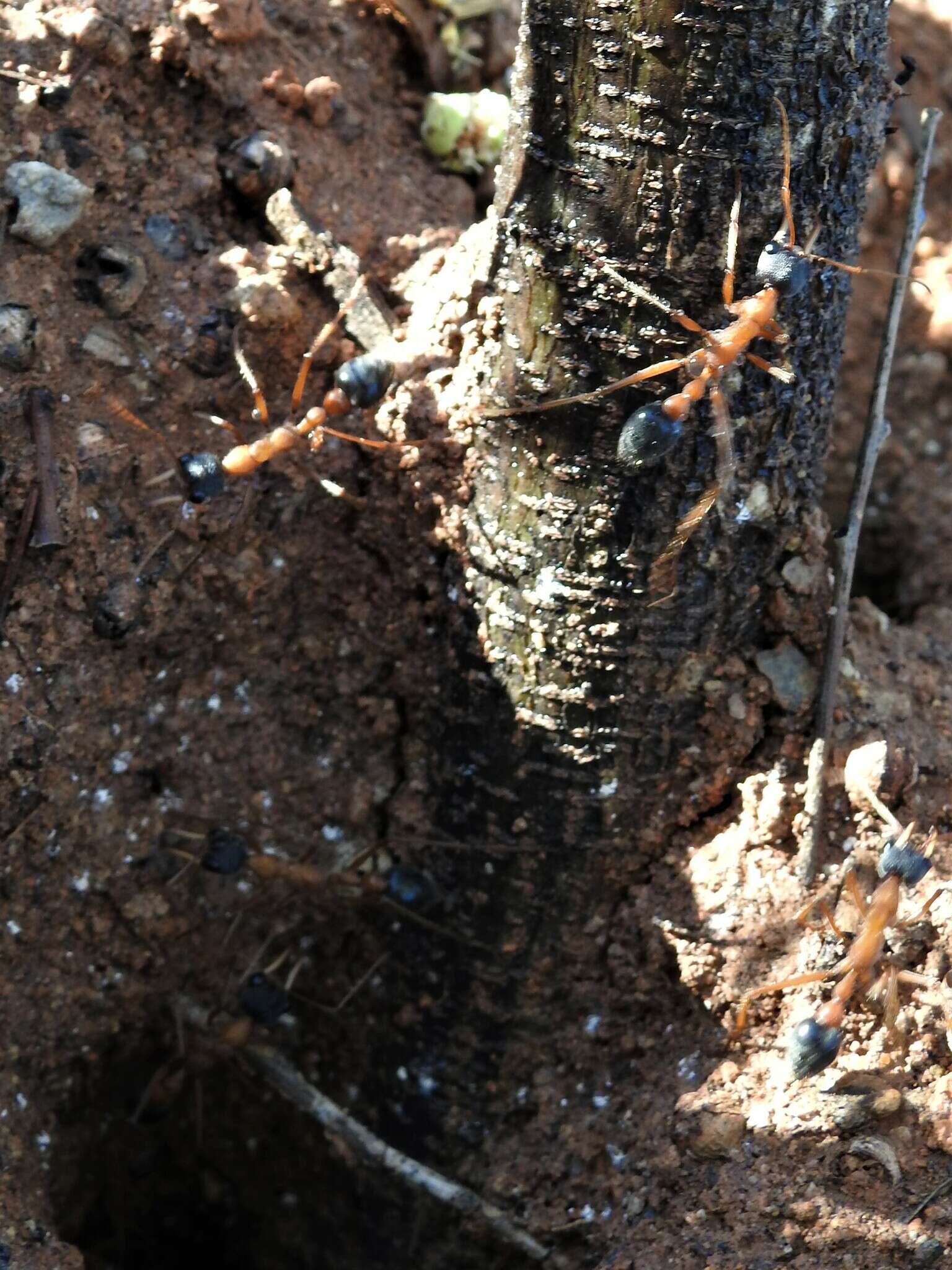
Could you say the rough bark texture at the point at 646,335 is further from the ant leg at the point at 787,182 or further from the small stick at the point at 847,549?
the small stick at the point at 847,549

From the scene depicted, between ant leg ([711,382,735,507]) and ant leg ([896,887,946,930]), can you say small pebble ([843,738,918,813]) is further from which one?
ant leg ([711,382,735,507])

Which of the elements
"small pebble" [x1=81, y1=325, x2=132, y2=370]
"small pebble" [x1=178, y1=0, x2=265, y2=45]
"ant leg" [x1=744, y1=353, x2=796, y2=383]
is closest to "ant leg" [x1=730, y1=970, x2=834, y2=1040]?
"ant leg" [x1=744, y1=353, x2=796, y2=383]

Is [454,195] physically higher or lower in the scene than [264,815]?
higher

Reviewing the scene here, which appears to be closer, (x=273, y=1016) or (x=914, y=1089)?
(x=914, y=1089)

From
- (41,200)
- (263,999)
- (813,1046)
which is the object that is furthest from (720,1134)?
(41,200)

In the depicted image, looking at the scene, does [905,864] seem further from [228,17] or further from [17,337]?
[228,17]

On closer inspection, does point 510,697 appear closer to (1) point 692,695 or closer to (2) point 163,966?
(1) point 692,695

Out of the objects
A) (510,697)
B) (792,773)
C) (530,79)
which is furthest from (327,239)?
(792,773)
